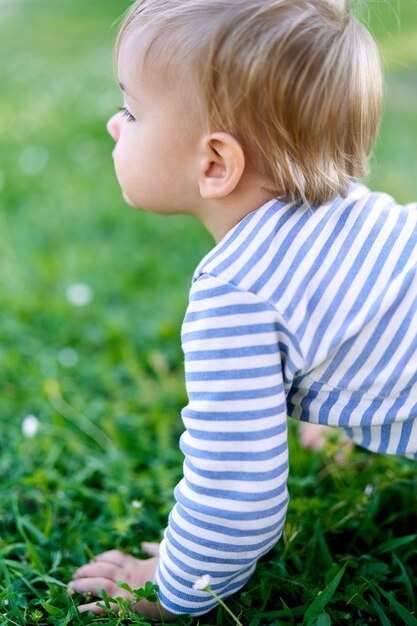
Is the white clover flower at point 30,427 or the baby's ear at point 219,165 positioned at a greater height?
the baby's ear at point 219,165

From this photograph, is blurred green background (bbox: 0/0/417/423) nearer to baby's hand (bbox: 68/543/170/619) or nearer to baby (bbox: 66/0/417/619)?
baby (bbox: 66/0/417/619)

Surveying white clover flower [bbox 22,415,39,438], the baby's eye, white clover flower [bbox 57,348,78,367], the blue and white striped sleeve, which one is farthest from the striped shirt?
white clover flower [bbox 57,348,78,367]

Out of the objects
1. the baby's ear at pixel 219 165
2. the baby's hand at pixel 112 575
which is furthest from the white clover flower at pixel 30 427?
the baby's ear at pixel 219 165

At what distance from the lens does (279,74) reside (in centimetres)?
133

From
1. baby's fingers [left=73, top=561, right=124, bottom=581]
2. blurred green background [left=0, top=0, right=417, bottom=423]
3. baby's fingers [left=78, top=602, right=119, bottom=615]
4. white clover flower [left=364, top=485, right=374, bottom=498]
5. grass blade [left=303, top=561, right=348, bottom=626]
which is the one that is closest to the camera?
grass blade [left=303, top=561, right=348, bottom=626]

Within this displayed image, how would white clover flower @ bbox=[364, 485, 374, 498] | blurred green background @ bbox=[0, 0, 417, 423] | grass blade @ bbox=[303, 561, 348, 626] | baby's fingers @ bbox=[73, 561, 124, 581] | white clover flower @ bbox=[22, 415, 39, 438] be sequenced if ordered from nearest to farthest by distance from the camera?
1. grass blade @ bbox=[303, 561, 348, 626]
2. baby's fingers @ bbox=[73, 561, 124, 581]
3. white clover flower @ bbox=[364, 485, 374, 498]
4. white clover flower @ bbox=[22, 415, 39, 438]
5. blurred green background @ bbox=[0, 0, 417, 423]

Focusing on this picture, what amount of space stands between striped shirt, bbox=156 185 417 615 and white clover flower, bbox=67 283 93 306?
152cm

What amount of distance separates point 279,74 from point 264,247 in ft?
0.96

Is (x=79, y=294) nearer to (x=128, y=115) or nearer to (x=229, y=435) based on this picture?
(x=128, y=115)

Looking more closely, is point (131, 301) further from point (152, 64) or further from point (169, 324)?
point (152, 64)

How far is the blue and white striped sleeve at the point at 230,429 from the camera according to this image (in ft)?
4.41

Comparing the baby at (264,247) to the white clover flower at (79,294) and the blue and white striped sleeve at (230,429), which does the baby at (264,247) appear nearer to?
the blue and white striped sleeve at (230,429)

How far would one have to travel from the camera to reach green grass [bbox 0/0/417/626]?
5.40 feet

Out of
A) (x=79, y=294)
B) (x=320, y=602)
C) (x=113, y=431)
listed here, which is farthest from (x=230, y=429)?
(x=79, y=294)
